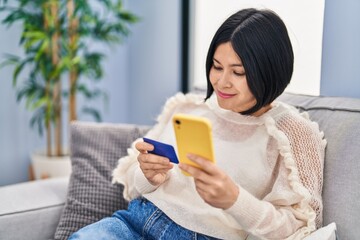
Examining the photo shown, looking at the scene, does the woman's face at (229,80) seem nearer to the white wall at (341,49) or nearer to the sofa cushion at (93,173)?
the white wall at (341,49)

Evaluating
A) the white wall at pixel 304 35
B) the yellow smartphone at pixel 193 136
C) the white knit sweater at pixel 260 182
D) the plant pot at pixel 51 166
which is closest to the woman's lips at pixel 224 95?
the white knit sweater at pixel 260 182

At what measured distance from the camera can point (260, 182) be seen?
3.88 ft

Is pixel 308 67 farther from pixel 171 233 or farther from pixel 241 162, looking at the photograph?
pixel 171 233

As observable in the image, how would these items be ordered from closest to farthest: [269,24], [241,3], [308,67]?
[269,24] < [308,67] < [241,3]

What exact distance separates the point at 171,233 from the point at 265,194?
25cm

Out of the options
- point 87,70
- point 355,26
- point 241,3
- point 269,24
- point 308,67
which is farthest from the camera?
point 87,70

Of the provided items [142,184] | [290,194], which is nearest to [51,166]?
[142,184]

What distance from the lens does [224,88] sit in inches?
45.6

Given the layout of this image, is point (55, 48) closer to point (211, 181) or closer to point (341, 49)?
point (341, 49)

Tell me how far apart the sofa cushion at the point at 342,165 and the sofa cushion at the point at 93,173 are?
640 millimetres

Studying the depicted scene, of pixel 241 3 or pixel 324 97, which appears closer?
pixel 324 97

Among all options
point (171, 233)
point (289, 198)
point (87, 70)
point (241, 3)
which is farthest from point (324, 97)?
point (87, 70)

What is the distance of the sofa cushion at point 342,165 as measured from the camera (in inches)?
44.9

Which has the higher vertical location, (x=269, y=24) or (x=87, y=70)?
(x=269, y=24)
